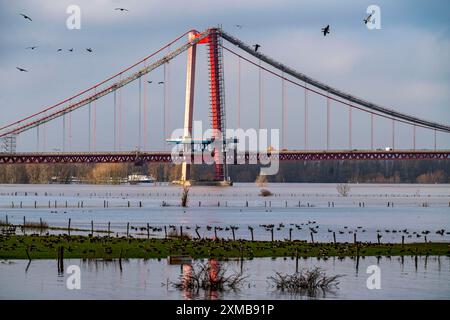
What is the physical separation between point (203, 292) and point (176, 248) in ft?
36.0

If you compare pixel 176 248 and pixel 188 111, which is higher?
pixel 188 111

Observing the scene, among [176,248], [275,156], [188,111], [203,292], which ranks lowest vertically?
[203,292]

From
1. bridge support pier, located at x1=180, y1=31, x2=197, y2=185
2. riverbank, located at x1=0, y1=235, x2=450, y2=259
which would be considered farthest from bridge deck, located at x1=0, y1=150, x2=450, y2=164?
riverbank, located at x1=0, y1=235, x2=450, y2=259

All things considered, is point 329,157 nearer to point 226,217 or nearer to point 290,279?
point 226,217

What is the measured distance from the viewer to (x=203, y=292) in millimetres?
30359

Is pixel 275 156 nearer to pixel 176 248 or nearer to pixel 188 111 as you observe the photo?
pixel 188 111

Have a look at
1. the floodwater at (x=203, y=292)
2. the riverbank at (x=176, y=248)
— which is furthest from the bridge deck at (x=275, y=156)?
the floodwater at (x=203, y=292)

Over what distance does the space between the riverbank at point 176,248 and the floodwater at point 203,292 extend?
3.53ft

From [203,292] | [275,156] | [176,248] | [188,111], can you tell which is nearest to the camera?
[203,292]

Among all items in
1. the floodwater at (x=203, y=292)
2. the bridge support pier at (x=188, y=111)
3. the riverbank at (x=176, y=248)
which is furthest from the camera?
the bridge support pier at (x=188, y=111)

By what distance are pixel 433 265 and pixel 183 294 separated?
1182 cm

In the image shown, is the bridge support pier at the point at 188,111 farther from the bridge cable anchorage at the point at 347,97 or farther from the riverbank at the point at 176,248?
the riverbank at the point at 176,248

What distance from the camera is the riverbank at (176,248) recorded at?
129 feet

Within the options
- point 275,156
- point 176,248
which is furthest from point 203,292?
point 275,156
